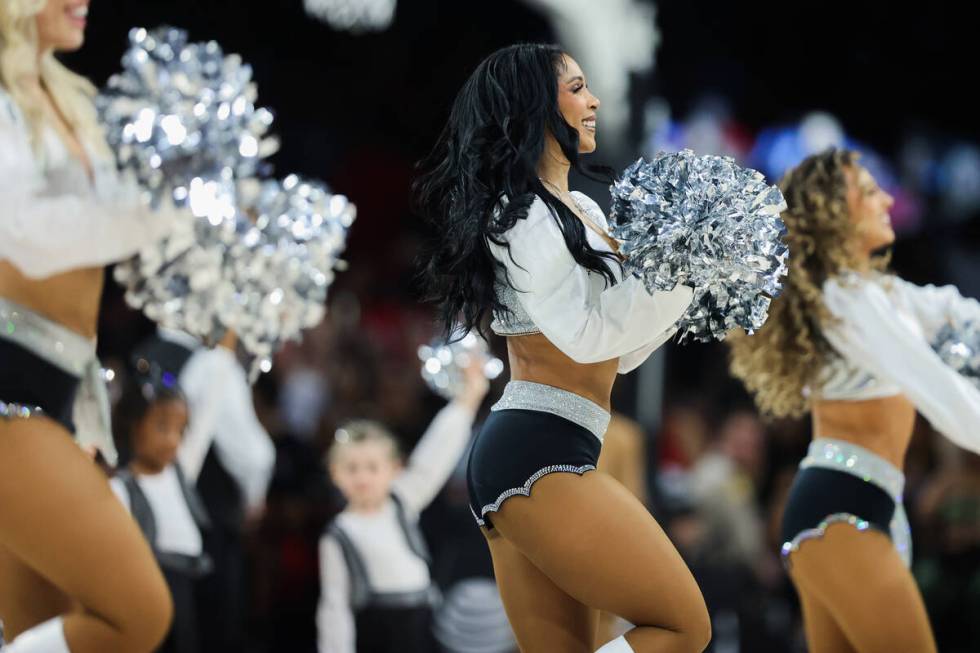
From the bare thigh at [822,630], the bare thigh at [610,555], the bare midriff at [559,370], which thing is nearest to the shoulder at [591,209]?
the bare midriff at [559,370]

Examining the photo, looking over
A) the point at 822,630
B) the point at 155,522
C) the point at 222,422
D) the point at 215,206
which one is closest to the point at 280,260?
the point at 215,206

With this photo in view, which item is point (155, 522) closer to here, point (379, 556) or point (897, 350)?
point (379, 556)

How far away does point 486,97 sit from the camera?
3033 millimetres

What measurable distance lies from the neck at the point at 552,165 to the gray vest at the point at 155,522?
8.24 ft

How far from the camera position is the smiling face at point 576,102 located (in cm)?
304

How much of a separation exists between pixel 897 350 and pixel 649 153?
154 inches

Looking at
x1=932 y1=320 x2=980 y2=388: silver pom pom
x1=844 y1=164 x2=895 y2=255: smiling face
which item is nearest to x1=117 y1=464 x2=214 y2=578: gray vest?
x1=844 y1=164 x2=895 y2=255: smiling face

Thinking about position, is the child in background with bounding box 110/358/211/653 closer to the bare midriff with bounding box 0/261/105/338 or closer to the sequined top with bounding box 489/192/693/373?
the bare midriff with bounding box 0/261/105/338

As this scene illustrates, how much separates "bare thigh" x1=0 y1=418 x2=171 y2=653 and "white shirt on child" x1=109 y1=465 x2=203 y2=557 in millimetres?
2428

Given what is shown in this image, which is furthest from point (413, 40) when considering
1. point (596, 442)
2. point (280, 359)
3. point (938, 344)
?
point (596, 442)

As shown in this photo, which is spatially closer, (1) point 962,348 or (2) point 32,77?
(2) point 32,77

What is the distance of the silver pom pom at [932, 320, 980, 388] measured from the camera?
3805 mm

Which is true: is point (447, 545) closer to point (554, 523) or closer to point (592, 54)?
point (592, 54)

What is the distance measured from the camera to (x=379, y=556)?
5391mm
